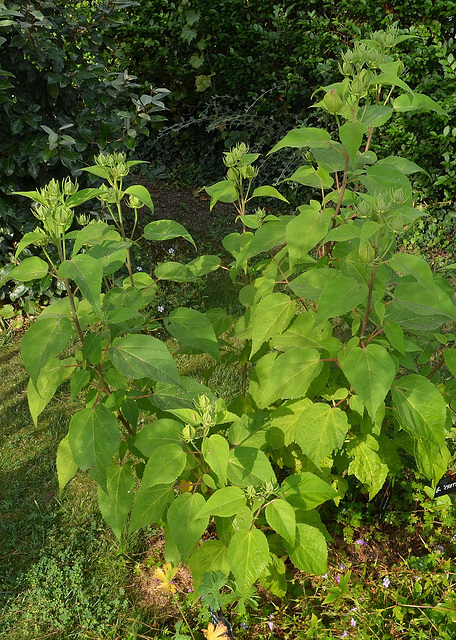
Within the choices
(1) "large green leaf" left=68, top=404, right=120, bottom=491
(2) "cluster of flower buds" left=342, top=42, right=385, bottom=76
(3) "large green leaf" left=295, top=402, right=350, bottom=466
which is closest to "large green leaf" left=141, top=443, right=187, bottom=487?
(1) "large green leaf" left=68, top=404, right=120, bottom=491

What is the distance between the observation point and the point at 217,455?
150 centimetres

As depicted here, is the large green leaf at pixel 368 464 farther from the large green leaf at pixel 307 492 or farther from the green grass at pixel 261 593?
the green grass at pixel 261 593

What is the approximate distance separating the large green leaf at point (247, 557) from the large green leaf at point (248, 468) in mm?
152

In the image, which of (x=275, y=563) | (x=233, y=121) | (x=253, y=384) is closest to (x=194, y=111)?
(x=233, y=121)

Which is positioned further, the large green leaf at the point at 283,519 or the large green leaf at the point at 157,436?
the large green leaf at the point at 157,436

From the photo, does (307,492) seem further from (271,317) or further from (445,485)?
(445,485)

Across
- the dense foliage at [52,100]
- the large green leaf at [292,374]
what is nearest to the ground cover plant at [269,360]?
the large green leaf at [292,374]

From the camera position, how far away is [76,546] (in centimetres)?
242

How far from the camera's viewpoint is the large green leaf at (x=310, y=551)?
159 cm

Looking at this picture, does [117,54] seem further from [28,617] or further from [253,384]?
[28,617]

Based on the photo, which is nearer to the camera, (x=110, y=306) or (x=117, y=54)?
(x=110, y=306)

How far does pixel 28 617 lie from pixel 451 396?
1.79 m

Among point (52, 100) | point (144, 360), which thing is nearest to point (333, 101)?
point (144, 360)

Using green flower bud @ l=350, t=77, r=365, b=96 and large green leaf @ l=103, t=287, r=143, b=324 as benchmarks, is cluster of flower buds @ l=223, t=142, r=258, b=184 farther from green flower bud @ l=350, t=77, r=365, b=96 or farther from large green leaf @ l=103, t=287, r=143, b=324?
large green leaf @ l=103, t=287, r=143, b=324
